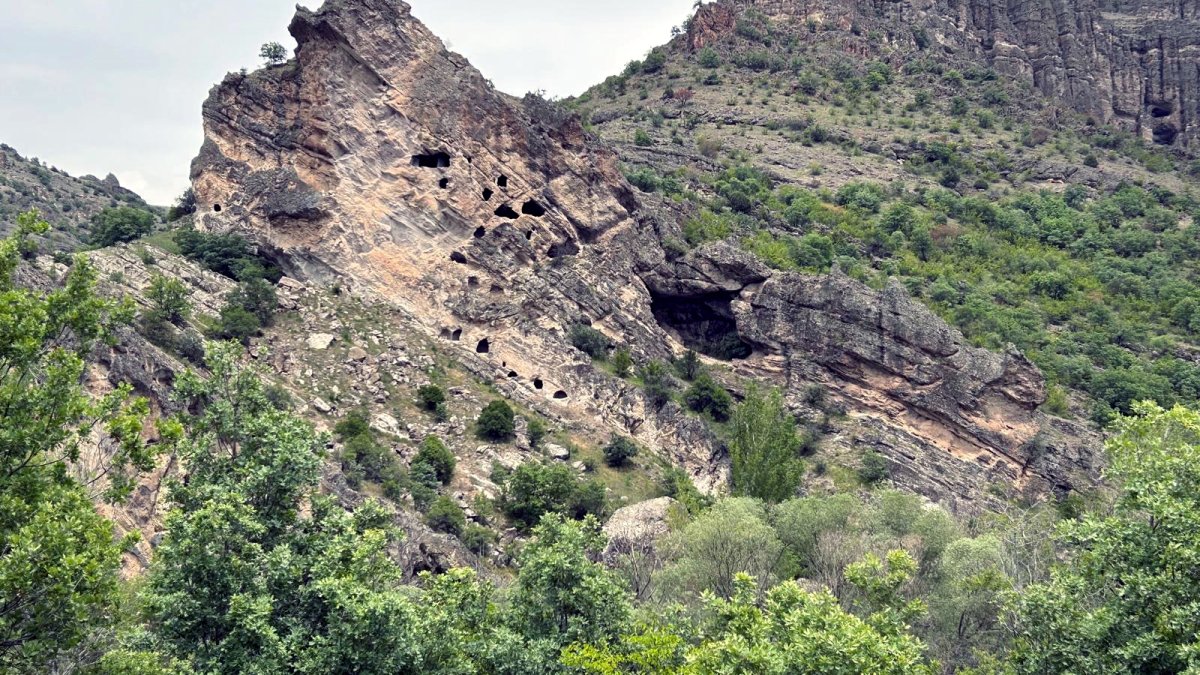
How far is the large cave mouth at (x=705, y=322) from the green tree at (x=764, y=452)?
8.72 m

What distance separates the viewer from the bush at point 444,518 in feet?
102

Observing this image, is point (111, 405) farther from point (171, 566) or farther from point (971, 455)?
point (971, 455)

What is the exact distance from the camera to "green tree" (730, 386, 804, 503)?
3594 centimetres

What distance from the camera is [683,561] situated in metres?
26.6

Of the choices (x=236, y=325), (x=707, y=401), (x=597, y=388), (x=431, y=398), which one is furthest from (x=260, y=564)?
(x=707, y=401)

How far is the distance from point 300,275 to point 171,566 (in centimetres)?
2995

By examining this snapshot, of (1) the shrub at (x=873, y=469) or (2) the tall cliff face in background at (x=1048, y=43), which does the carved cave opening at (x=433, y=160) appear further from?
(2) the tall cliff face in background at (x=1048, y=43)

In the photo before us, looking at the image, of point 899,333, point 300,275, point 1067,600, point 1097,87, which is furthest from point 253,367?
point 1097,87

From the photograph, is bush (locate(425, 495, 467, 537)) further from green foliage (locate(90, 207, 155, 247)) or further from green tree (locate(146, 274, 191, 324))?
green foliage (locate(90, 207, 155, 247))

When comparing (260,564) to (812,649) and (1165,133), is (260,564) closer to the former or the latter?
(812,649)

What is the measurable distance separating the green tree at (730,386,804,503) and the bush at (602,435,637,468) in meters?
4.17

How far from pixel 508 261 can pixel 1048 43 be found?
7995cm

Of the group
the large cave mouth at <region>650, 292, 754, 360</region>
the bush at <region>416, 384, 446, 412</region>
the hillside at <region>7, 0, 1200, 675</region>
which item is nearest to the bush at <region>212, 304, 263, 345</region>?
the hillside at <region>7, 0, 1200, 675</region>

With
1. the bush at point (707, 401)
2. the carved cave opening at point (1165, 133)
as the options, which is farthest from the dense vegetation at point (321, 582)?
the carved cave opening at point (1165, 133)
